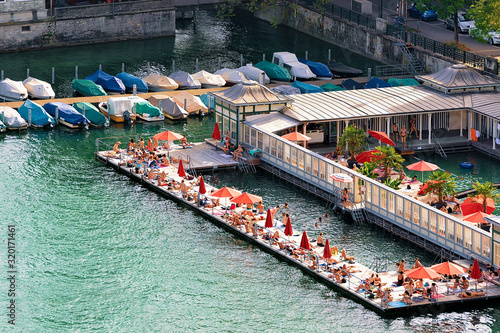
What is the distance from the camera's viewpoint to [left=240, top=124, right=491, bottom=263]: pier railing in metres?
82.4

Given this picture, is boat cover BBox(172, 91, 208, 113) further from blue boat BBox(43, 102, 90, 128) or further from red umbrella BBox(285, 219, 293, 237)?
red umbrella BBox(285, 219, 293, 237)

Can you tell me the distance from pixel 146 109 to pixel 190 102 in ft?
18.9

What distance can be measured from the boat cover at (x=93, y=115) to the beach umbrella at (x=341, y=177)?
111ft

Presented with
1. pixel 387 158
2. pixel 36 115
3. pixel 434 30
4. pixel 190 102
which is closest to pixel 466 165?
pixel 387 158

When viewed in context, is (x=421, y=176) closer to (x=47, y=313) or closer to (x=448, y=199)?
(x=448, y=199)

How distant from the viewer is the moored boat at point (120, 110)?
394 ft

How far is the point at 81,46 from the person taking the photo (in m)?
159

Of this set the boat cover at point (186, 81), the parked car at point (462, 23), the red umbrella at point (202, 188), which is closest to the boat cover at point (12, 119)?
the boat cover at point (186, 81)

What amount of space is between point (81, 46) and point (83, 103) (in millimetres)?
41474

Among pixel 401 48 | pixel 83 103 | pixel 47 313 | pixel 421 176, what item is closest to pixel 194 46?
pixel 401 48

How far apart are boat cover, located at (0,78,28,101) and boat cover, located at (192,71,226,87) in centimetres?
2178

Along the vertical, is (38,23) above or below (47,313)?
above

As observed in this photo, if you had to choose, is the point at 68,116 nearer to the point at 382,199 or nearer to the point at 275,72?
the point at 275,72

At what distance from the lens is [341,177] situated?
93.4m
